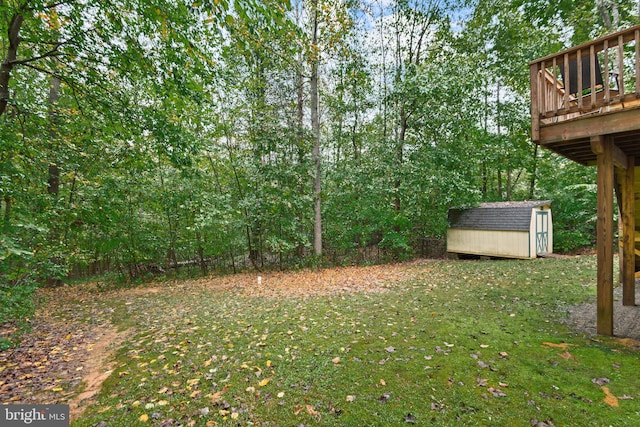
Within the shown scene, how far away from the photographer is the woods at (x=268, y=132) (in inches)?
181

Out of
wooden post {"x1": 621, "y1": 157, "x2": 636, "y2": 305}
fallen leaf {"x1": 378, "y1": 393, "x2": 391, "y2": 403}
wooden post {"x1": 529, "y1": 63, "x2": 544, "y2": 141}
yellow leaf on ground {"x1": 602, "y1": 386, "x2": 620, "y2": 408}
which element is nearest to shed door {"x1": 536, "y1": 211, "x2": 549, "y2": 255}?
wooden post {"x1": 621, "y1": 157, "x2": 636, "y2": 305}

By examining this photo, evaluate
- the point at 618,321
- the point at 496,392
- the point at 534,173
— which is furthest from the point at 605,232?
the point at 534,173

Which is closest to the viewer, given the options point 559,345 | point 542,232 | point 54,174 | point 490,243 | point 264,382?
point 264,382

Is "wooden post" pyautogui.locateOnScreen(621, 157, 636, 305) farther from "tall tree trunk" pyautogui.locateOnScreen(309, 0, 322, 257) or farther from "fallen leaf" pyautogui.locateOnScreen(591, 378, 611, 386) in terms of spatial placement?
"tall tree trunk" pyautogui.locateOnScreen(309, 0, 322, 257)

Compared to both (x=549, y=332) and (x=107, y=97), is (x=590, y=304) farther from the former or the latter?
(x=107, y=97)

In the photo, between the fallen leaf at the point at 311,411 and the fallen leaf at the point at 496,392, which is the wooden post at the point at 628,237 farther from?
the fallen leaf at the point at 311,411

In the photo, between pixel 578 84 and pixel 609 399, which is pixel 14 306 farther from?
pixel 578 84

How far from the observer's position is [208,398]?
258cm

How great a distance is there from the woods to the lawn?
275 centimetres

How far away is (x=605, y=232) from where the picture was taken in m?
3.33

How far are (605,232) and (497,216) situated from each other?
7.65m

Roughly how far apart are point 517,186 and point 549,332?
50.4 ft

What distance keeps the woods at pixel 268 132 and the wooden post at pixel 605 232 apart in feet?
16.5

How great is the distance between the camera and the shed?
9.55 m
